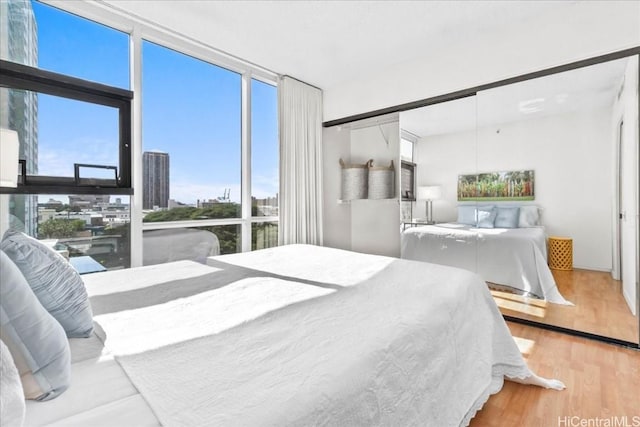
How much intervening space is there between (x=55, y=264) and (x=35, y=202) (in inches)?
67.9

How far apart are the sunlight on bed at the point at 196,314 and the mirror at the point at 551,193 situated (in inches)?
81.7

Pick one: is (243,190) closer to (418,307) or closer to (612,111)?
(418,307)

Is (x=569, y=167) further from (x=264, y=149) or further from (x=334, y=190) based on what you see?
(x=264, y=149)

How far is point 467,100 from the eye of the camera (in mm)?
2984

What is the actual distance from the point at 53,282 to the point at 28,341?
1.10ft

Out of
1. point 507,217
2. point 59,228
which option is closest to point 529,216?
point 507,217

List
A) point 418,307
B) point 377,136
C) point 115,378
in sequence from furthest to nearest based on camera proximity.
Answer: point 377,136 → point 418,307 → point 115,378

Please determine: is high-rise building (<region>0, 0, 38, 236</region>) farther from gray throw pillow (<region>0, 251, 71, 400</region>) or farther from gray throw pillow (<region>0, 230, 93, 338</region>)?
gray throw pillow (<region>0, 251, 71, 400</region>)

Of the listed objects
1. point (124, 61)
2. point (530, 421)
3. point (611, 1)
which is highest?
point (611, 1)

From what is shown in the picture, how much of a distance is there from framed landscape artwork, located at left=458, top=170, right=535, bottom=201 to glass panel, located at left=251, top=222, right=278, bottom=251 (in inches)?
79.3

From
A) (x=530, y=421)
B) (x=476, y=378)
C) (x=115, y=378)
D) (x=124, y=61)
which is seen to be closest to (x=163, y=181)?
(x=124, y=61)

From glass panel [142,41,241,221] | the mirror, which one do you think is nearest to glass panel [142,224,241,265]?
glass panel [142,41,241,221]

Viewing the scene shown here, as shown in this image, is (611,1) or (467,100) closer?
(611,1)

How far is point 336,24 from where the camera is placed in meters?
2.66
